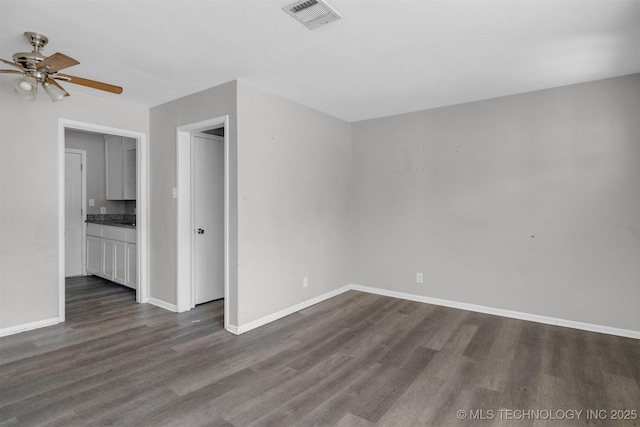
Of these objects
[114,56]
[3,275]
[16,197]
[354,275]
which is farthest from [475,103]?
[3,275]

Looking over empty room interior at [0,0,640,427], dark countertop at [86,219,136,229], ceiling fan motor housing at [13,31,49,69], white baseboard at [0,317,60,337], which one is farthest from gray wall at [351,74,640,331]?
white baseboard at [0,317,60,337]

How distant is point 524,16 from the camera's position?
2170 mm

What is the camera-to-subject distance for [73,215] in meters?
5.59

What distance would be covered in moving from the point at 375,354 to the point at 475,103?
3010 millimetres

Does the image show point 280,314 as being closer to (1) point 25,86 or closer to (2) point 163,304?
(2) point 163,304

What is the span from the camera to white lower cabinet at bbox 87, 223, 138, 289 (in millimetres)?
4637

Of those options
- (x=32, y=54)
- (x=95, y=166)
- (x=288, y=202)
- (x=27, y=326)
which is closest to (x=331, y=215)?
(x=288, y=202)

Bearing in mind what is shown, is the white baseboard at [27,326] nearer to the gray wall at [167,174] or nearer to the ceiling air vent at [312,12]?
the gray wall at [167,174]

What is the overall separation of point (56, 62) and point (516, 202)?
423cm

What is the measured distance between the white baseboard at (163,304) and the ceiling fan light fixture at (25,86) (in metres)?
2.47

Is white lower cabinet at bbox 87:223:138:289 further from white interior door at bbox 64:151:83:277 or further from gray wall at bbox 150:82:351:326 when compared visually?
gray wall at bbox 150:82:351:326

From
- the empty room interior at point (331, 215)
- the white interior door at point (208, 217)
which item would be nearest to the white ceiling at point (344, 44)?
the empty room interior at point (331, 215)

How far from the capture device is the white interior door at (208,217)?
4054 millimetres

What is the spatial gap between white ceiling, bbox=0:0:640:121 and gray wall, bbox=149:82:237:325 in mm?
177
